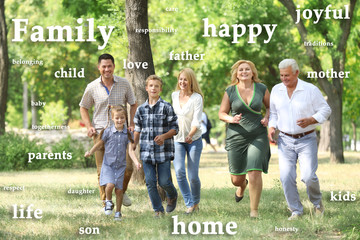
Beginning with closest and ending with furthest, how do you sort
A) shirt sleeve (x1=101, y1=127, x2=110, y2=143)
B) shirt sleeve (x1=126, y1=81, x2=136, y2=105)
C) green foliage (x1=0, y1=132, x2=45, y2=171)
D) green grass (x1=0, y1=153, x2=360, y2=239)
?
green grass (x1=0, y1=153, x2=360, y2=239), shirt sleeve (x1=101, y1=127, x2=110, y2=143), shirt sleeve (x1=126, y1=81, x2=136, y2=105), green foliage (x1=0, y1=132, x2=45, y2=171)

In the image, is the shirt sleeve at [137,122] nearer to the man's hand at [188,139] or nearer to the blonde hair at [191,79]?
the man's hand at [188,139]

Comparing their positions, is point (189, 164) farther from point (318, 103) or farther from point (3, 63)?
point (3, 63)

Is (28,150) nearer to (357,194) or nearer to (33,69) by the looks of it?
(357,194)

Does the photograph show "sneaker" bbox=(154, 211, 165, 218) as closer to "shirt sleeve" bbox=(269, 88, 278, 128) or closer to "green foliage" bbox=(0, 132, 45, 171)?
"shirt sleeve" bbox=(269, 88, 278, 128)

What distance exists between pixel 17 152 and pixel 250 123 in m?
12.1

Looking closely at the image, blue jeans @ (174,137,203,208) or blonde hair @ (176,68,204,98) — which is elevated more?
blonde hair @ (176,68,204,98)

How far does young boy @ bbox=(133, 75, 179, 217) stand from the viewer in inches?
349

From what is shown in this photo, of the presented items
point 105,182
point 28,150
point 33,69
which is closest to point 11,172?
point 28,150

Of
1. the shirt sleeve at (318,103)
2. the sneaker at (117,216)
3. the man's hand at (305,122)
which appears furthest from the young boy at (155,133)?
the shirt sleeve at (318,103)

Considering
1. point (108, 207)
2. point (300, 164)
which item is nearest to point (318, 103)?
point (300, 164)

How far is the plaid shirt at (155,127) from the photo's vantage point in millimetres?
8867

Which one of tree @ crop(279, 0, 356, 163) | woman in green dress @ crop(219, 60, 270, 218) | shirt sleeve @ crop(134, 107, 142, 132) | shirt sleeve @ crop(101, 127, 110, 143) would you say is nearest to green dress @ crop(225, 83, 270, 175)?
woman in green dress @ crop(219, 60, 270, 218)

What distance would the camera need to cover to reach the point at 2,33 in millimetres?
21531

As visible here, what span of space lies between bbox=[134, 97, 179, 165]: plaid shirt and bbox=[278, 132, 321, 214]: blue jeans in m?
1.51
